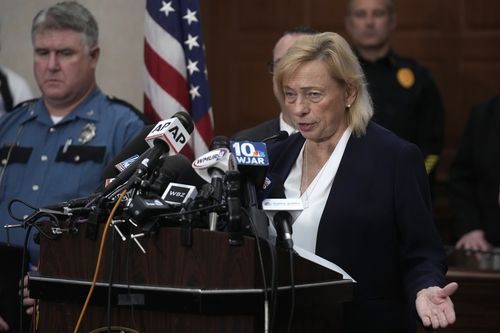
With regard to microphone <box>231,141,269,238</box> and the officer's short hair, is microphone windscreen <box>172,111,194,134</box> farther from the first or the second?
the officer's short hair

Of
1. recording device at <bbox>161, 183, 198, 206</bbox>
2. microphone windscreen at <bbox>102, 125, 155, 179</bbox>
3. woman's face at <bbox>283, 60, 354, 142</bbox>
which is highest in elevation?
woman's face at <bbox>283, 60, 354, 142</bbox>

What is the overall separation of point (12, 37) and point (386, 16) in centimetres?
224

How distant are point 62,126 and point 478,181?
2427 mm

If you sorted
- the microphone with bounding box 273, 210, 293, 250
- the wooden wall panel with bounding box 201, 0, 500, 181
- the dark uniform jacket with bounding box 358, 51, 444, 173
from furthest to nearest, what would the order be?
the wooden wall panel with bounding box 201, 0, 500, 181, the dark uniform jacket with bounding box 358, 51, 444, 173, the microphone with bounding box 273, 210, 293, 250

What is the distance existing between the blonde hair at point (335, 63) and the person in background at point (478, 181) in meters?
2.22

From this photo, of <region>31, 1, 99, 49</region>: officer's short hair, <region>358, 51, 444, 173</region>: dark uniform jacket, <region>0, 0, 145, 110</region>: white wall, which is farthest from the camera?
<region>0, 0, 145, 110</region>: white wall

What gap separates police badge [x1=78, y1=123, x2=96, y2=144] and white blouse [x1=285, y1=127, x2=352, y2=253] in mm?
1321

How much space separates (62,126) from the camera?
15.6 ft

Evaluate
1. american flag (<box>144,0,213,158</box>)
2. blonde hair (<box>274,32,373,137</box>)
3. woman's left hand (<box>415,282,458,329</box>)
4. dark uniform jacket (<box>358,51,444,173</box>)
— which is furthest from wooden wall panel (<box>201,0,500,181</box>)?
woman's left hand (<box>415,282,458,329</box>)

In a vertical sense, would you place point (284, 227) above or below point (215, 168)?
below

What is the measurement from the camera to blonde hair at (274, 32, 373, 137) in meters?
3.46

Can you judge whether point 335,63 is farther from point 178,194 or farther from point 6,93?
point 6,93

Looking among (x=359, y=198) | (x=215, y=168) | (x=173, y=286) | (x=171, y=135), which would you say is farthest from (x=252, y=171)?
(x=359, y=198)

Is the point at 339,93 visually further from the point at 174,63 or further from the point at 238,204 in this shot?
the point at 174,63
